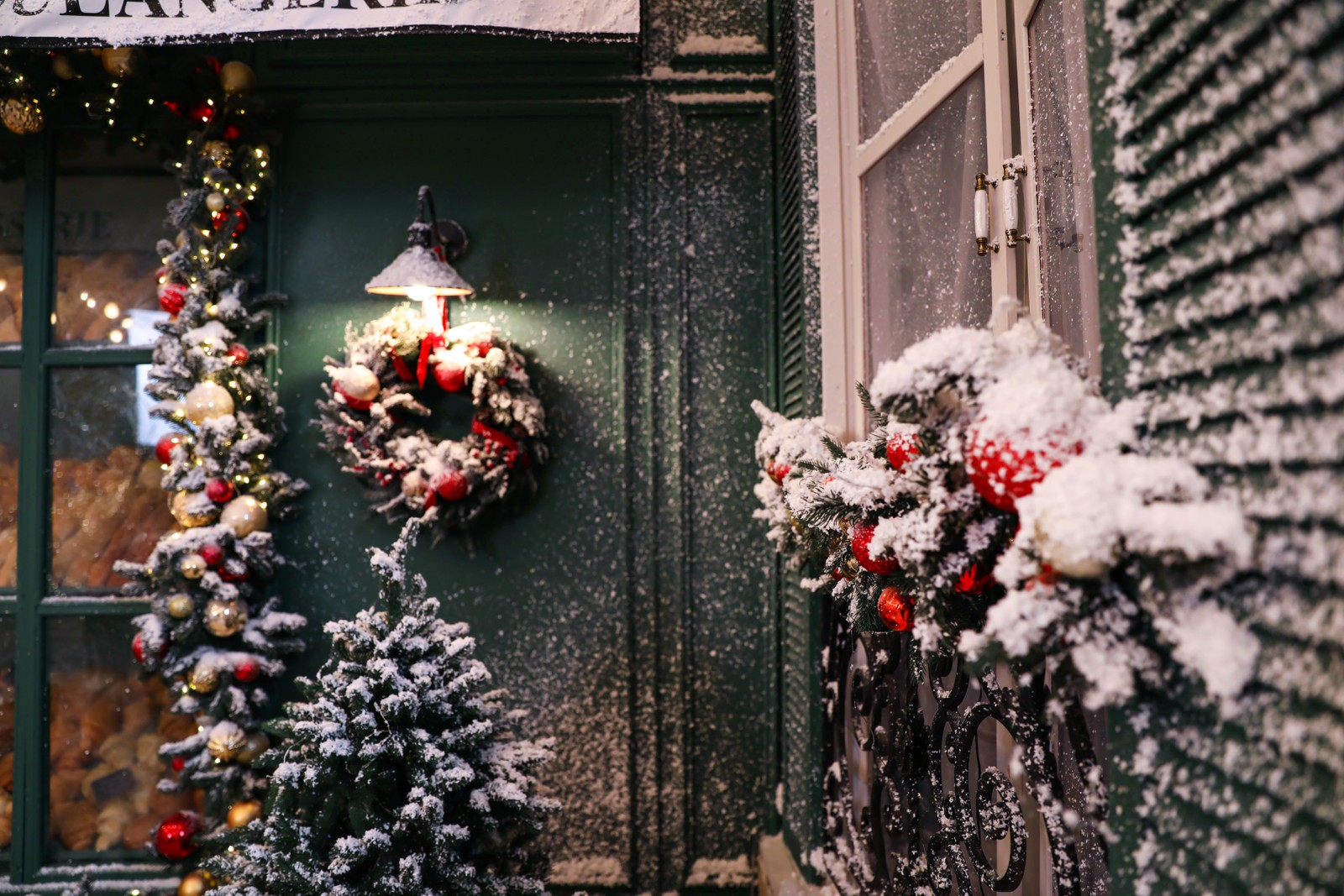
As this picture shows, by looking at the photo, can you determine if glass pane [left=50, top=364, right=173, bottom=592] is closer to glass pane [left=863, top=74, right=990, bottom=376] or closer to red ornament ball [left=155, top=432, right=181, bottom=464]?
red ornament ball [left=155, top=432, right=181, bottom=464]

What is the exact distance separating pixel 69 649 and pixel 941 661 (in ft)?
8.76

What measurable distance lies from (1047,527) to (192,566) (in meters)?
2.34

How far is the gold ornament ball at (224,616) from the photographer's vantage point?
Result: 7.75 feet

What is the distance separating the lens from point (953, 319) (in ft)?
4.67

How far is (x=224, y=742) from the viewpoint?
233 cm

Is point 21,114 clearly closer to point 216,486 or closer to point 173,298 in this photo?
point 173,298

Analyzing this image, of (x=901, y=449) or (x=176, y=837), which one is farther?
(x=176, y=837)

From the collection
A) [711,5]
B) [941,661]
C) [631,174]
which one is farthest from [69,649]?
[711,5]

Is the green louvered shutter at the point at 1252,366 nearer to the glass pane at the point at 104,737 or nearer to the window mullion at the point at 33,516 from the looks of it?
the glass pane at the point at 104,737

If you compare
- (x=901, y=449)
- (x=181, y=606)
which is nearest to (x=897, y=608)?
(x=901, y=449)

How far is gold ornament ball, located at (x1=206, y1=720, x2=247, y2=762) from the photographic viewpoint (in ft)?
7.65

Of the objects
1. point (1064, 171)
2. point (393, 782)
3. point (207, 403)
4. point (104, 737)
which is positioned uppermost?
point (1064, 171)

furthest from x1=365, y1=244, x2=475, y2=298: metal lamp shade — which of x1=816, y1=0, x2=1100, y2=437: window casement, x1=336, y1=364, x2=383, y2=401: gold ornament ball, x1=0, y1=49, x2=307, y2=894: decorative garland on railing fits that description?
x1=816, y1=0, x2=1100, y2=437: window casement

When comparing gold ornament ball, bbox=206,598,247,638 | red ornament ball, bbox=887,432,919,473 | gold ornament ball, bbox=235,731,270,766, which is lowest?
gold ornament ball, bbox=235,731,270,766
